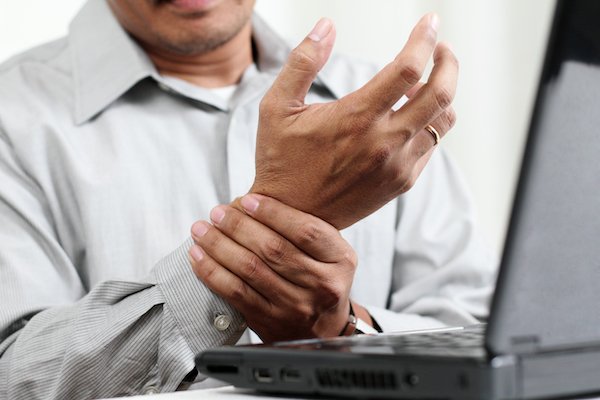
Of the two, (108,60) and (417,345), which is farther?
(108,60)

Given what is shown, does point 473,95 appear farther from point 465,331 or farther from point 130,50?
point 465,331

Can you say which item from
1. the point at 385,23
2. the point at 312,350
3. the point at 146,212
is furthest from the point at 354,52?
the point at 312,350

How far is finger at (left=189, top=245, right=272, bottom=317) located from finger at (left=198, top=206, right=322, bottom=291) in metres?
0.02

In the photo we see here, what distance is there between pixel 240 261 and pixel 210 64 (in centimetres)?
62

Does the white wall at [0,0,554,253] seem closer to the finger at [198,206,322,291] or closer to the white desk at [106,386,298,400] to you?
the finger at [198,206,322,291]

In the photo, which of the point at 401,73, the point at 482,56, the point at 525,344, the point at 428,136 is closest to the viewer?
the point at 525,344

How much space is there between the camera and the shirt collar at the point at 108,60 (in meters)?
1.25

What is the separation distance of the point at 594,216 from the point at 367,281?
0.84m

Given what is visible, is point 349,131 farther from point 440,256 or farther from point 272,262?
point 440,256

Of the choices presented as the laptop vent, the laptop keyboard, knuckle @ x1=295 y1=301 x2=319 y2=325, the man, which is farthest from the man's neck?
the laptop vent

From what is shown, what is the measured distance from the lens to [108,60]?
1.30 m

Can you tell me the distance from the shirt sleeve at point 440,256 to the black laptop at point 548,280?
2.49 ft

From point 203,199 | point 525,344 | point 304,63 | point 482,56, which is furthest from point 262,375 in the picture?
point 482,56

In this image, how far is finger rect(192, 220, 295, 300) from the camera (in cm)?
83
